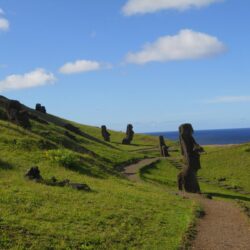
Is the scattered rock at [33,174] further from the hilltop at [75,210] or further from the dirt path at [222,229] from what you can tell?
the dirt path at [222,229]

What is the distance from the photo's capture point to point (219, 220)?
976 inches

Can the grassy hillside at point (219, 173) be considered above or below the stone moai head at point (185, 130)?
below

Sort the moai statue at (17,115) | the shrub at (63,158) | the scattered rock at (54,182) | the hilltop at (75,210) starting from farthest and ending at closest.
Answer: the moai statue at (17,115), the shrub at (63,158), the scattered rock at (54,182), the hilltop at (75,210)

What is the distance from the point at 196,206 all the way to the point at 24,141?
18.0 metres

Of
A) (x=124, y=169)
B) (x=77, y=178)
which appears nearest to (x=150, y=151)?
(x=124, y=169)

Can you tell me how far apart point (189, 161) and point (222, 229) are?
613 inches

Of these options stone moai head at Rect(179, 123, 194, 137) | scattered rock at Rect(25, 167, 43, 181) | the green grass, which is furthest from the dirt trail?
scattered rock at Rect(25, 167, 43, 181)

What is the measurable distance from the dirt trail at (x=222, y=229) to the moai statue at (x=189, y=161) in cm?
643

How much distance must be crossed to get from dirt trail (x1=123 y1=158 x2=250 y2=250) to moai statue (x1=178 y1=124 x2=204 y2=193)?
6.43 metres

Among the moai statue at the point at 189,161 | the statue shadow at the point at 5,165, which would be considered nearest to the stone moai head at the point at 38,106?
the moai statue at the point at 189,161

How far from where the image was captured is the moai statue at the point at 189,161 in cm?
3756

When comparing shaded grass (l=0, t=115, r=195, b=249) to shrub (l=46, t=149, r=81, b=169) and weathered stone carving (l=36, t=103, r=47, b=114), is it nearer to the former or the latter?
shrub (l=46, t=149, r=81, b=169)

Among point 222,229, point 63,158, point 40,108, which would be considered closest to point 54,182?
point 63,158

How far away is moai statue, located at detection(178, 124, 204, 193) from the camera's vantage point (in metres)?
37.6
